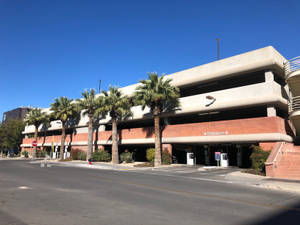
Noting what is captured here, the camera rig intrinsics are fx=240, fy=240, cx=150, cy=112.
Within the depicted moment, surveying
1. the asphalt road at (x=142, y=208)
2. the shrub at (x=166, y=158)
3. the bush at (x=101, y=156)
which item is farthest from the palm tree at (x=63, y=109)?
the asphalt road at (x=142, y=208)

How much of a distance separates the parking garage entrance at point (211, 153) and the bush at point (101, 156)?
1078 cm

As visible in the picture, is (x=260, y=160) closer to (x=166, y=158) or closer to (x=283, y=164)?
(x=283, y=164)

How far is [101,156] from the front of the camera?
37281mm

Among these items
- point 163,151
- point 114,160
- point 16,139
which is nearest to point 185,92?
point 163,151

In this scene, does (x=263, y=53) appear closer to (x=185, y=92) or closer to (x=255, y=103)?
(x=255, y=103)

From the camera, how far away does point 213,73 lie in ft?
89.1

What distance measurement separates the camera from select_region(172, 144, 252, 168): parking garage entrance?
28.9 metres

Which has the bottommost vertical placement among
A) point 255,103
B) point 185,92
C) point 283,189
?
point 283,189

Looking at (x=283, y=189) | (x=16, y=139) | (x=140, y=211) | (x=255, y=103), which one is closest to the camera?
(x=140, y=211)

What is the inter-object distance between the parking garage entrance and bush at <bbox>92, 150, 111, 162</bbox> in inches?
424

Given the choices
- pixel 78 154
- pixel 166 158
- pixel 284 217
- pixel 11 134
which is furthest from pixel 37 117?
pixel 284 217

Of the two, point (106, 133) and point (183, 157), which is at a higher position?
point (106, 133)

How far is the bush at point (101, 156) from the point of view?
37.2 meters

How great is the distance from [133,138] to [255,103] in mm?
17877
